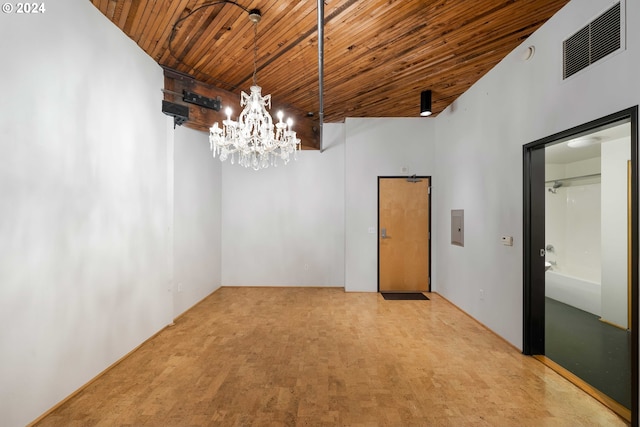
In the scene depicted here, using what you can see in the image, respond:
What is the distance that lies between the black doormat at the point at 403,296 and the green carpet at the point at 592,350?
178cm

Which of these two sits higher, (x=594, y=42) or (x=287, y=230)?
(x=594, y=42)

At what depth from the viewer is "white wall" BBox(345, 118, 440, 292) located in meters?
5.17

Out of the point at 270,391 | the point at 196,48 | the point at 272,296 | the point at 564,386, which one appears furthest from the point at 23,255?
the point at 564,386

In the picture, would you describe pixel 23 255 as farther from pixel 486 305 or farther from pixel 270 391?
pixel 486 305

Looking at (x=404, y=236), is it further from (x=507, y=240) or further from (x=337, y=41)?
(x=337, y=41)

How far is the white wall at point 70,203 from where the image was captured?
1.79 m

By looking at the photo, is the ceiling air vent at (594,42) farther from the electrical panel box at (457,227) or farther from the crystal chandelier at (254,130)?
the crystal chandelier at (254,130)

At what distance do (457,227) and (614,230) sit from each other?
2.00 metres

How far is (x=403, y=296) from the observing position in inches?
193

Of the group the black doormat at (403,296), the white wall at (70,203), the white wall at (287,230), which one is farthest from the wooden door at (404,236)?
the white wall at (70,203)

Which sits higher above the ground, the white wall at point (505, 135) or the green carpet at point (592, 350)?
the white wall at point (505, 135)

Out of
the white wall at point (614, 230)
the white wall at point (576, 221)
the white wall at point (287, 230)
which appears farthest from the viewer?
the white wall at point (287, 230)

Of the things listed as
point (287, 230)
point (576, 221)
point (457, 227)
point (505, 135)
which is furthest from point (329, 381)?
point (576, 221)

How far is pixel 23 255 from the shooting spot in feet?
6.05
